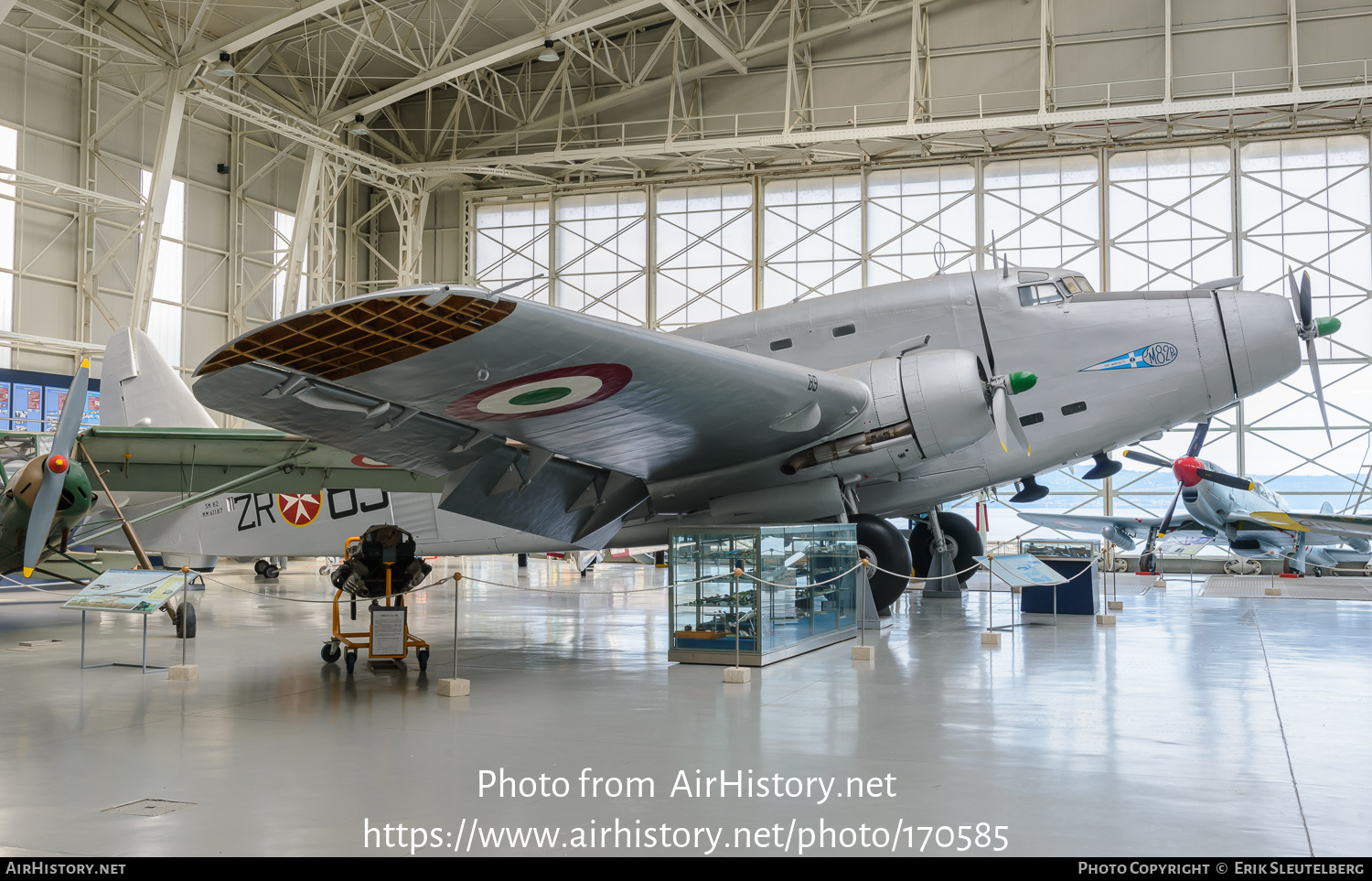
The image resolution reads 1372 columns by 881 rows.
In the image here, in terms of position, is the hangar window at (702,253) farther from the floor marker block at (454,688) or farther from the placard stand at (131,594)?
the floor marker block at (454,688)

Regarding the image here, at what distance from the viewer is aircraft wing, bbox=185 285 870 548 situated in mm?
6246

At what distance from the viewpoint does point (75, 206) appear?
2662 cm

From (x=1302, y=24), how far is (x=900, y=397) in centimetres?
2536

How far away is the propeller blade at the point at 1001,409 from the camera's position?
33.5 feet

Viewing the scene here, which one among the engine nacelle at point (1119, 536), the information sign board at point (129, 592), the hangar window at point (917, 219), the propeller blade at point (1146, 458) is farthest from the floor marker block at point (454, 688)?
the hangar window at point (917, 219)

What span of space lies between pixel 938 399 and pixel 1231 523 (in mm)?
17177

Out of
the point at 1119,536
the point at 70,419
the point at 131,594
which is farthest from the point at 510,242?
the point at 131,594

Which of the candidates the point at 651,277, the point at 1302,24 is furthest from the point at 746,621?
the point at 1302,24

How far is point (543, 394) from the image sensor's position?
7.68 meters

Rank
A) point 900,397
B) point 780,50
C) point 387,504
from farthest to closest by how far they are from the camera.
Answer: point 780,50 → point 387,504 → point 900,397

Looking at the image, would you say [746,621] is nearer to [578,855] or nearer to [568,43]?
[578,855]

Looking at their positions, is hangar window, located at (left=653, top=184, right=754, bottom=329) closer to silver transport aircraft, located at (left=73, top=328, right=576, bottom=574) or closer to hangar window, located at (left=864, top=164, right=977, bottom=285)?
hangar window, located at (left=864, top=164, right=977, bottom=285)

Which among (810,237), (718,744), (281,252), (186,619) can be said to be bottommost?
(718,744)

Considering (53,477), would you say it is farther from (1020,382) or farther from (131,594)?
(1020,382)
